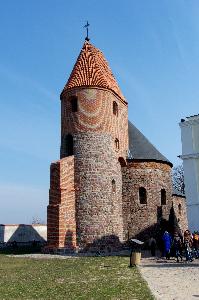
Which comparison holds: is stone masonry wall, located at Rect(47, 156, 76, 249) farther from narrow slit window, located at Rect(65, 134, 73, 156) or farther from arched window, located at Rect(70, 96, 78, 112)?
arched window, located at Rect(70, 96, 78, 112)

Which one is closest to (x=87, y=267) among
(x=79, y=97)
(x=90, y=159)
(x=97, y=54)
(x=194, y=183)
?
(x=194, y=183)

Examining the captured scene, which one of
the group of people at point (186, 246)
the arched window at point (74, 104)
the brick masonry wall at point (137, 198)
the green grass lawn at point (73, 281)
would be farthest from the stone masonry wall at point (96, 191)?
the green grass lawn at point (73, 281)

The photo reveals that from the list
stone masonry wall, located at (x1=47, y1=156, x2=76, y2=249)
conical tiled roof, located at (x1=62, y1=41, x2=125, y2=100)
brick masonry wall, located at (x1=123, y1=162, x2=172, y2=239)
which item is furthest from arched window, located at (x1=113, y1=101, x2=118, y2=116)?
stone masonry wall, located at (x1=47, y1=156, x2=76, y2=249)

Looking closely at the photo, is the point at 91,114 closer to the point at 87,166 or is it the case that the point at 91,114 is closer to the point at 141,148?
the point at 87,166

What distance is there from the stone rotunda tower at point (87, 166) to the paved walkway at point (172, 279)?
20.9ft

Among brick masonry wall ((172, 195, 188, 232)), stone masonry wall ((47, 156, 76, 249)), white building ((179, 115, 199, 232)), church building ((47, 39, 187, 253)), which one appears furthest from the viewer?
brick masonry wall ((172, 195, 188, 232))

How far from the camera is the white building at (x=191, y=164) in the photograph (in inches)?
755

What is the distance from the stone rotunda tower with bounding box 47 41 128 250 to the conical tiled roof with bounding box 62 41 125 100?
0.21 feet

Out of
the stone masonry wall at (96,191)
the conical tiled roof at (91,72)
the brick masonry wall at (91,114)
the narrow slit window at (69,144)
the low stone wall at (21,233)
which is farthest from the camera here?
the low stone wall at (21,233)

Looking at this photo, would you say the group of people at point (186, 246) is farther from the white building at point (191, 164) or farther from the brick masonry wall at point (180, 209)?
the brick masonry wall at point (180, 209)

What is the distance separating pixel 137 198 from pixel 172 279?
13775mm

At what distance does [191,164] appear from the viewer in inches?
781

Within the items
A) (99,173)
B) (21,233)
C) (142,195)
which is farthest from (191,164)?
(21,233)

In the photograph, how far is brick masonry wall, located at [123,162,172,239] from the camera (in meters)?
25.4
